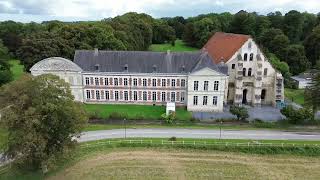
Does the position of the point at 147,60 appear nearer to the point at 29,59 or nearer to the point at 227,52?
the point at 227,52

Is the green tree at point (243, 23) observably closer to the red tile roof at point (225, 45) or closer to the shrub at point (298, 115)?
the red tile roof at point (225, 45)

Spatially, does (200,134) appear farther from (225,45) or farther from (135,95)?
(225,45)

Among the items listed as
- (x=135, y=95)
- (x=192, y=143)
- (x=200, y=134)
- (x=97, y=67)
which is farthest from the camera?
(x=135, y=95)

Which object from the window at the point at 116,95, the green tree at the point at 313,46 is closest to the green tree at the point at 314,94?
the window at the point at 116,95

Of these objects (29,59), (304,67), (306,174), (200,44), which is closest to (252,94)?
(306,174)

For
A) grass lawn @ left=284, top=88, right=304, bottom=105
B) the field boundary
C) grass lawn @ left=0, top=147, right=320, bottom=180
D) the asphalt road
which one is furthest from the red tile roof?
grass lawn @ left=0, top=147, right=320, bottom=180

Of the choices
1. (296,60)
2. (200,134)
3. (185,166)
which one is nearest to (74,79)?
(200,134)

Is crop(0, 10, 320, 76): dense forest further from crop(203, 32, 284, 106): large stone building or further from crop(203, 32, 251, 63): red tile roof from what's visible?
crop(203, 32, 251, 63): red tile roof
